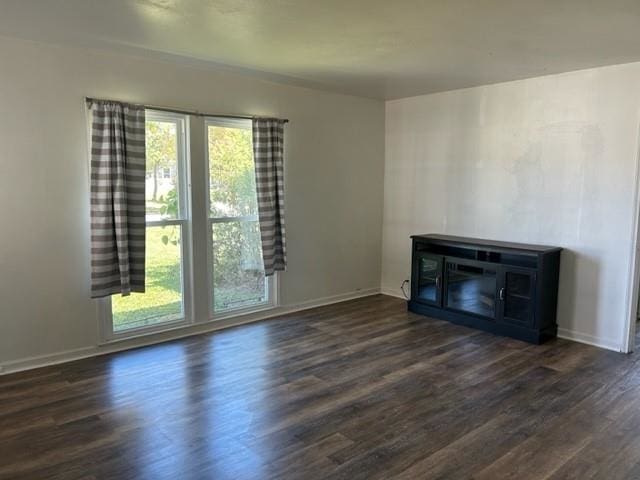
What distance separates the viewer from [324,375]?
11.5 ft

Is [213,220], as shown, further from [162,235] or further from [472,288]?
[472,288]

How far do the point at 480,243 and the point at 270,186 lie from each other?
6.99ft

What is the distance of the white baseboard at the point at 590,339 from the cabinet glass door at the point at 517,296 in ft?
1.52

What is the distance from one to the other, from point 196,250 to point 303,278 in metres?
1.34

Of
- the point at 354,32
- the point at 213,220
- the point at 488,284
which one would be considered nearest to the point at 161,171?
the point at 213,220

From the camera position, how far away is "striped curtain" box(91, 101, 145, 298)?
145 inches

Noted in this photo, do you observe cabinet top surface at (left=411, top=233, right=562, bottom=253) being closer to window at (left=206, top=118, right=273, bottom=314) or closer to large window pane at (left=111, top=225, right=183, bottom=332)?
window at (left=206, top=118, right=273, bottom=314)

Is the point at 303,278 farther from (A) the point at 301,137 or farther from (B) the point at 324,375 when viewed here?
(B) the point at 324,375

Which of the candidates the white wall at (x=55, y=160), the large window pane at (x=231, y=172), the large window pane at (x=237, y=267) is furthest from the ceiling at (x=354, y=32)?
the large window pane at (x=237, y=267)

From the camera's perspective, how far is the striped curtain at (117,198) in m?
3.67

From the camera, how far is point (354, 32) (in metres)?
3.06

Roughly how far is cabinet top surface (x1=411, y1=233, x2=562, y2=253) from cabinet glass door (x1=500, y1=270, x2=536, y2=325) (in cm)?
23

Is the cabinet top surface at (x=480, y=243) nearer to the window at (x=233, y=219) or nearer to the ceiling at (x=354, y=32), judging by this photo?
the ceiling at (x=354, y=32)

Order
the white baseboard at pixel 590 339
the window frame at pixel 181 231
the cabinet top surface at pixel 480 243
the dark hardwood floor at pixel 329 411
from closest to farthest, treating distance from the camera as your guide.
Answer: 1. the dark hardwood floor at pixel 329 411
2. the window frame at pixel 181 231
3. the white baseboard at pixel 590 339
4. the cabinet top surface at pixel 480 243
